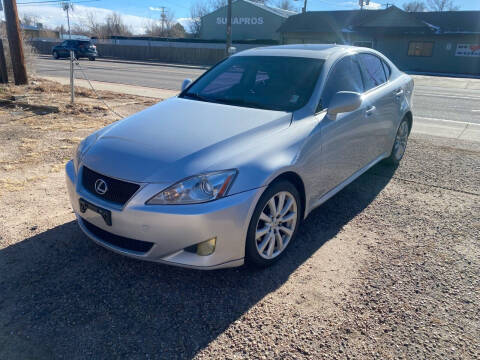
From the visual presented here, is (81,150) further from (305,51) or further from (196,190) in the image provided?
(305,51)

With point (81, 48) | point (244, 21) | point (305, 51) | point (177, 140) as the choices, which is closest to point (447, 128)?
point (305, 51)

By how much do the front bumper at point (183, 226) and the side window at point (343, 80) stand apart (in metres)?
1.48

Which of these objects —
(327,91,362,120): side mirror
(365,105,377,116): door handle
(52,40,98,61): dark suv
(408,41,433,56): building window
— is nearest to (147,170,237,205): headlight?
(327,91,362,120): side mirror

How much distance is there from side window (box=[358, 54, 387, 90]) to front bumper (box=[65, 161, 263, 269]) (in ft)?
8.49

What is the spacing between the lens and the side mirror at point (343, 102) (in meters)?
3.48

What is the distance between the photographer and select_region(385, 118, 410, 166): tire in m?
5.38

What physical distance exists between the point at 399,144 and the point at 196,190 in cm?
394

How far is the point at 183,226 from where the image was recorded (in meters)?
2.52

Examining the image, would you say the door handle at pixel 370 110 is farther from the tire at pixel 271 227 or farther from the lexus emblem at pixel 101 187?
the lexus emblem at pixel 101 187

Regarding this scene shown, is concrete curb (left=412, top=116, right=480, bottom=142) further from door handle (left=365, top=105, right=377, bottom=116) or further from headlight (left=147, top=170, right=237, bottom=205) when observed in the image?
headlight (left=147, top=170, right=237, bottom=205)

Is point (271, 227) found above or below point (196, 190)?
below

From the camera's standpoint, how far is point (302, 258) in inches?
131

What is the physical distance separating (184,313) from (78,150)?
1722 mm

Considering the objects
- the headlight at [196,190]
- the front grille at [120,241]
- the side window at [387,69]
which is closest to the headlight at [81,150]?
the front grille at [120,241]
